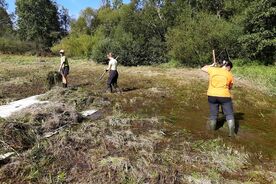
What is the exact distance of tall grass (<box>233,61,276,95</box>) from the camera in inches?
719

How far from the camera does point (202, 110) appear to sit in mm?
12578

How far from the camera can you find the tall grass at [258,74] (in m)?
18.2

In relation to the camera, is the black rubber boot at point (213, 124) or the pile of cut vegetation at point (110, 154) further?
the black rubber boot at point (213, 124)

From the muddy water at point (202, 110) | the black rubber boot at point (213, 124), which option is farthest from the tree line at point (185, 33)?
the black rubber boot at point (213, 124)

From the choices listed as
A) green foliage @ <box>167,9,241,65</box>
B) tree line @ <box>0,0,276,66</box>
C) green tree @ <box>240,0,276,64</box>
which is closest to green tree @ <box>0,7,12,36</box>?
tree line @ <box>0,0,276,66</box>

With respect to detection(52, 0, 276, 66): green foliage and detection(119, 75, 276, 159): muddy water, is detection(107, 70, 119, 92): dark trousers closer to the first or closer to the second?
detection(119, 75, 276, 159): muddy water

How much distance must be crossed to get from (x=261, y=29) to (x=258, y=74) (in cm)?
484

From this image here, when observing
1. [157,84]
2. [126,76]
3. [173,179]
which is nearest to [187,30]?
[126,76]

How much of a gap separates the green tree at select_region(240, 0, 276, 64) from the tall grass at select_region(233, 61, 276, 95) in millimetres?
1150

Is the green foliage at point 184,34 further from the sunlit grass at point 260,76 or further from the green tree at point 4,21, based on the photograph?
the green tree at point 4,21

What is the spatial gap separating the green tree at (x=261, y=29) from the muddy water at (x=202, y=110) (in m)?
8.97

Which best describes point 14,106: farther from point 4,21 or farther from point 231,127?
point 4,21

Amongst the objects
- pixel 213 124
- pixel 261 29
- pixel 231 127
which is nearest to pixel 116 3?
pixel 261 29

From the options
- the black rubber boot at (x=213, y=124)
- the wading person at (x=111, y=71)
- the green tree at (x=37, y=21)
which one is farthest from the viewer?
the green tree at (x=37, y=21)
